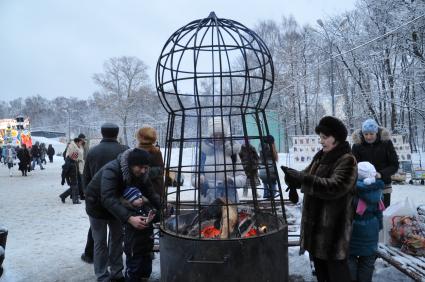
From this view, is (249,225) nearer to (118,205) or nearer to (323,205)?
(323,205)

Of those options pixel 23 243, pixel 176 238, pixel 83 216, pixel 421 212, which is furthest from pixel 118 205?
pixel 83 216

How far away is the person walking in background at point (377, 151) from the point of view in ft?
12.9

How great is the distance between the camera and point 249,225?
3.19 meters

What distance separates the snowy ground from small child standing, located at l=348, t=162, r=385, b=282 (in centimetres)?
71

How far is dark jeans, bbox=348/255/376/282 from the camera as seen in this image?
315cm

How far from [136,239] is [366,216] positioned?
2114mm

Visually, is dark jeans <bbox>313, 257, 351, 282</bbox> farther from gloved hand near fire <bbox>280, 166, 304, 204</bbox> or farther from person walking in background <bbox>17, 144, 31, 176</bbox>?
person walking in background <bbox>17, 144, 31, 176</bbox>

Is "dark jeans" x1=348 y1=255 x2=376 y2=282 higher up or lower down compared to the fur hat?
lower down

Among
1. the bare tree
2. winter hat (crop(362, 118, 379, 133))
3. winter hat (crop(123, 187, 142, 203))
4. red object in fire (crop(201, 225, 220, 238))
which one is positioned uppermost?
the bare tree

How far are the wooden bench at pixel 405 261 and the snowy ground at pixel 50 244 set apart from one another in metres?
0.31

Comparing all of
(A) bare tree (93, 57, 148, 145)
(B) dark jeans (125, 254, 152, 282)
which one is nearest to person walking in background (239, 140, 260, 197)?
(B) dark jeans (125, 254, 152, 282)

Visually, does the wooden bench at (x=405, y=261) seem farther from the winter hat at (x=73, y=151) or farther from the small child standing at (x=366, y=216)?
the winter hat at (x=73, y=151)

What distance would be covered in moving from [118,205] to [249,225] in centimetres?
120

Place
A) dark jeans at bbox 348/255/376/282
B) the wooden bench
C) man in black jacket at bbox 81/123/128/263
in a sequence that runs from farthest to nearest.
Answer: man in black jacket at bbox 81/123/128/263 < dark jeans at bbox 348/255/376/282 < the wooden bench
